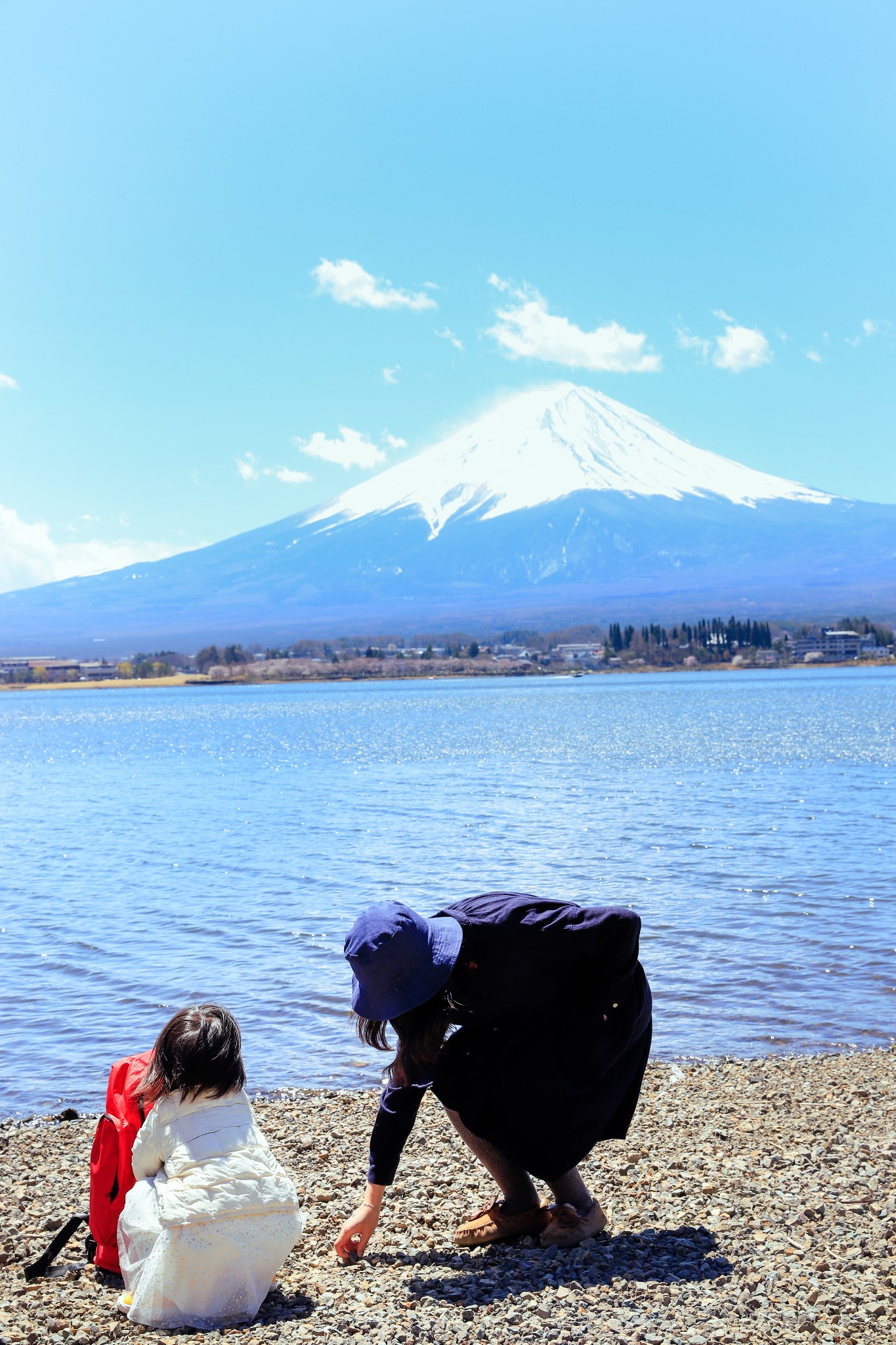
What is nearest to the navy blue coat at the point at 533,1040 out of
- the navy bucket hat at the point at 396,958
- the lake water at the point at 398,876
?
the navy bucket hat at the point at 396,958

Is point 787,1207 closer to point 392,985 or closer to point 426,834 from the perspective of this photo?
point 392,985

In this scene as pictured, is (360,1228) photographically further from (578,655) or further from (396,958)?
(578,655)

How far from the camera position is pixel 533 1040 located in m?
4.39

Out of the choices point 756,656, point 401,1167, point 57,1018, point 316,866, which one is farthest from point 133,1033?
point 756,656

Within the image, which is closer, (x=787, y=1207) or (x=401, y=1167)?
(x=787, y=1207)

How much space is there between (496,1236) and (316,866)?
46.4 feet

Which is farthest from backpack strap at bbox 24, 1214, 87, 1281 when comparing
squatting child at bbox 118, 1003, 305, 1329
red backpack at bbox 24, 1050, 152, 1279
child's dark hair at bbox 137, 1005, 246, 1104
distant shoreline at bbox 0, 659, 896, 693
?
distant shoreline at bbox 0, 659, 896, 693

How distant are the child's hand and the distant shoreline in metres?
169

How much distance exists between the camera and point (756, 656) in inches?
6752

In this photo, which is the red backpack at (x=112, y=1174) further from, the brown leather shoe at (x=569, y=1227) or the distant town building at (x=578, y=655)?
the distant town building at (x=578, y=655)

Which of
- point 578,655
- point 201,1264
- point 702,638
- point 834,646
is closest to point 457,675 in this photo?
point 578,655

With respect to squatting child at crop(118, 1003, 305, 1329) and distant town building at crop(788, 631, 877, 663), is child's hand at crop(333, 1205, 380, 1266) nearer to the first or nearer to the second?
squatting child at crop(118, 1003, 305, 1329)

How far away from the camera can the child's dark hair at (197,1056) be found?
13.7 feet

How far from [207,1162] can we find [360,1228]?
0.68 meters
